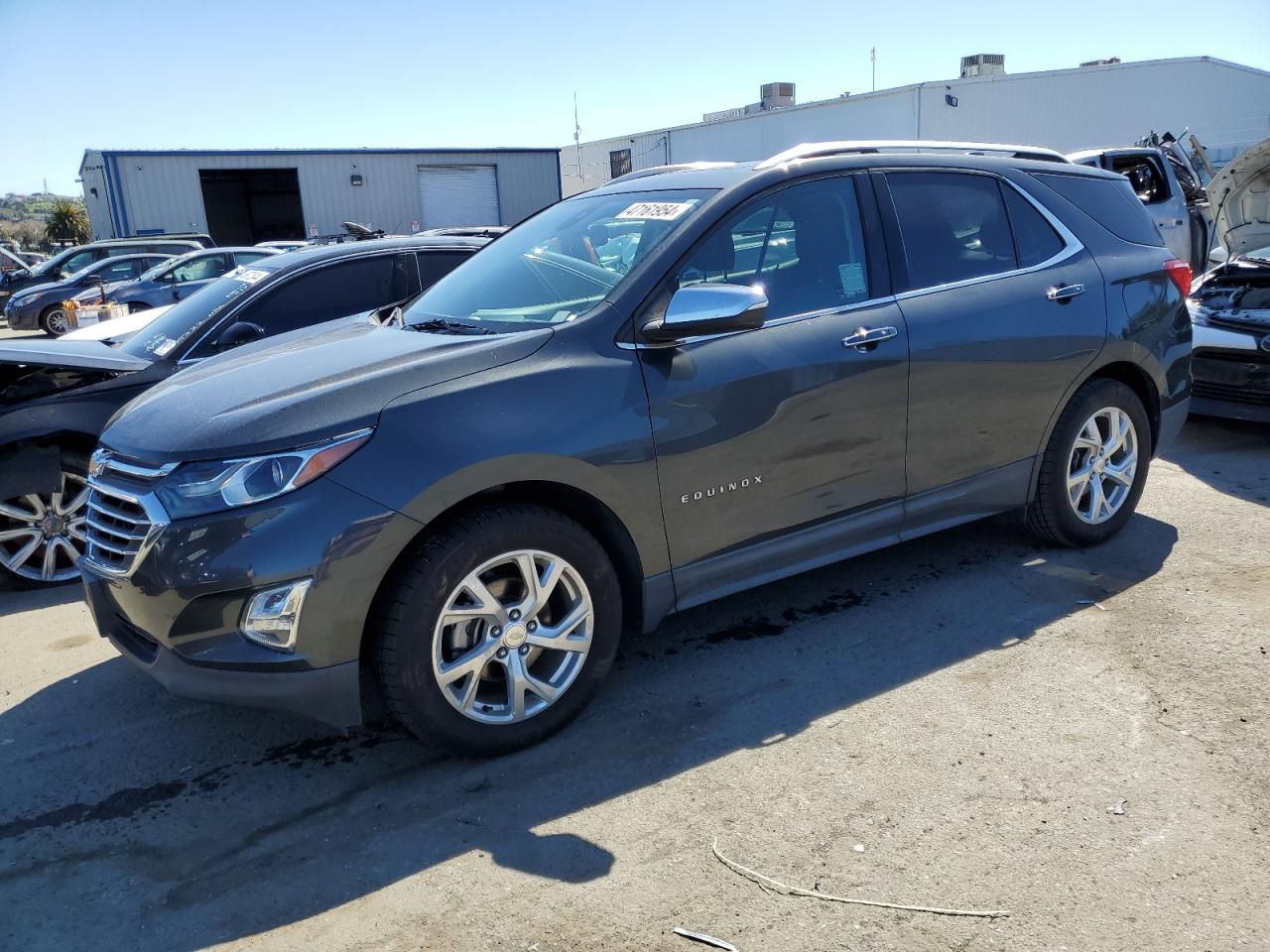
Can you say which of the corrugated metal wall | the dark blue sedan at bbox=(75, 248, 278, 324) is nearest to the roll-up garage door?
the corrugated metal wall

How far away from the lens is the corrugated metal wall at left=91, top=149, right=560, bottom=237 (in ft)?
96.6

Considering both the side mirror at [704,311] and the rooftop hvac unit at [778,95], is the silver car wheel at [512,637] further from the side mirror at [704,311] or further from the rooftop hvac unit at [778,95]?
the rooftop hvac unit at [778,95]

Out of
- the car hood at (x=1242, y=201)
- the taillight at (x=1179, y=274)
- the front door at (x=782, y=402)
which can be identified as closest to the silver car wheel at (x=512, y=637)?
the front door at (x=782, y=402)

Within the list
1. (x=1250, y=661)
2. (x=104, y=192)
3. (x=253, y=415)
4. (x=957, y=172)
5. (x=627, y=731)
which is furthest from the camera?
(x=104, y=192)

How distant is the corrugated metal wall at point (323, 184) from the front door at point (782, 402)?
28.9 meters

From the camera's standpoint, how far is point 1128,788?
293 cm

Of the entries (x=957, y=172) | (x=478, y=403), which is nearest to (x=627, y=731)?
(x=478, y=403)

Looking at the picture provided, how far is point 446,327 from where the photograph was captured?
3.70 metres

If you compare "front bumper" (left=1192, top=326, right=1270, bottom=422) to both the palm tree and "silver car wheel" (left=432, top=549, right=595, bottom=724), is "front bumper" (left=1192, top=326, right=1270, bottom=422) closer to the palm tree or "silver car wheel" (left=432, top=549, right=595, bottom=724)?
"silver car wheel" (left=432, top=549, right=595, bottom=724)

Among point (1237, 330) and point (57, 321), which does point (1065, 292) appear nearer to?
point (1237, 330)

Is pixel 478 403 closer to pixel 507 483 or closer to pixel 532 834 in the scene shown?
pixel 507 483

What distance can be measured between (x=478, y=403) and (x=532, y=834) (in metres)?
1.31

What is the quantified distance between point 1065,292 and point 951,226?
26.8 inches

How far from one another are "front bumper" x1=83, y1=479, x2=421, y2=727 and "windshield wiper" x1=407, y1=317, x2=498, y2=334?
95cm
